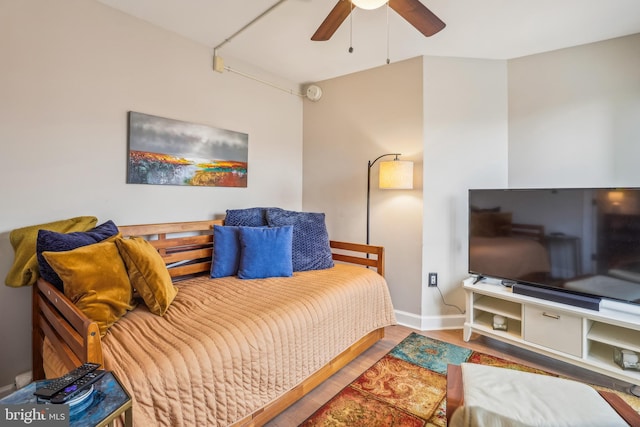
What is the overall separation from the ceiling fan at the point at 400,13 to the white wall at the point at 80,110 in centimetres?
123

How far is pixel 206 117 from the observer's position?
8.38 ft

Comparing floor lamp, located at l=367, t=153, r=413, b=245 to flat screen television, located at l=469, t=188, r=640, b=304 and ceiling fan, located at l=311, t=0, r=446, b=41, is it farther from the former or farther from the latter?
ceiling fan, located at l=311, t=0, r=446, b=41

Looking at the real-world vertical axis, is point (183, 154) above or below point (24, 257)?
above

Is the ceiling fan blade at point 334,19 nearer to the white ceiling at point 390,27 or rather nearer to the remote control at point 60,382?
the white ceiling at point 390,27

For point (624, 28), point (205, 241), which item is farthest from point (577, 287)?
point (205, 241)

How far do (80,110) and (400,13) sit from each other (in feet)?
6.59

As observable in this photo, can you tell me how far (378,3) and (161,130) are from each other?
171 centimetres

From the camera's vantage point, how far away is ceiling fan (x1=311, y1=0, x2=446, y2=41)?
4.95 ft

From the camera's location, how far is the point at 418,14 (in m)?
1.64

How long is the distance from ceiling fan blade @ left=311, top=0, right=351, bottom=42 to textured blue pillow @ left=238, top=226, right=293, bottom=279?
1393mm

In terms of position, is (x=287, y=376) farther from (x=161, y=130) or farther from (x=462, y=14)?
(x=462, y=14)

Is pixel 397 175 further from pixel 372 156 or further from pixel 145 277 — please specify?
pixel 145 277

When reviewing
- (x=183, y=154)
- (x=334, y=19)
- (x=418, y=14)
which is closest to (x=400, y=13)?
(x=418, y=14)

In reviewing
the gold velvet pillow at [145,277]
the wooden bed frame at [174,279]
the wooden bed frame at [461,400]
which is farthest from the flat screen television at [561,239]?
the gold velvet pillow at [145,277]
